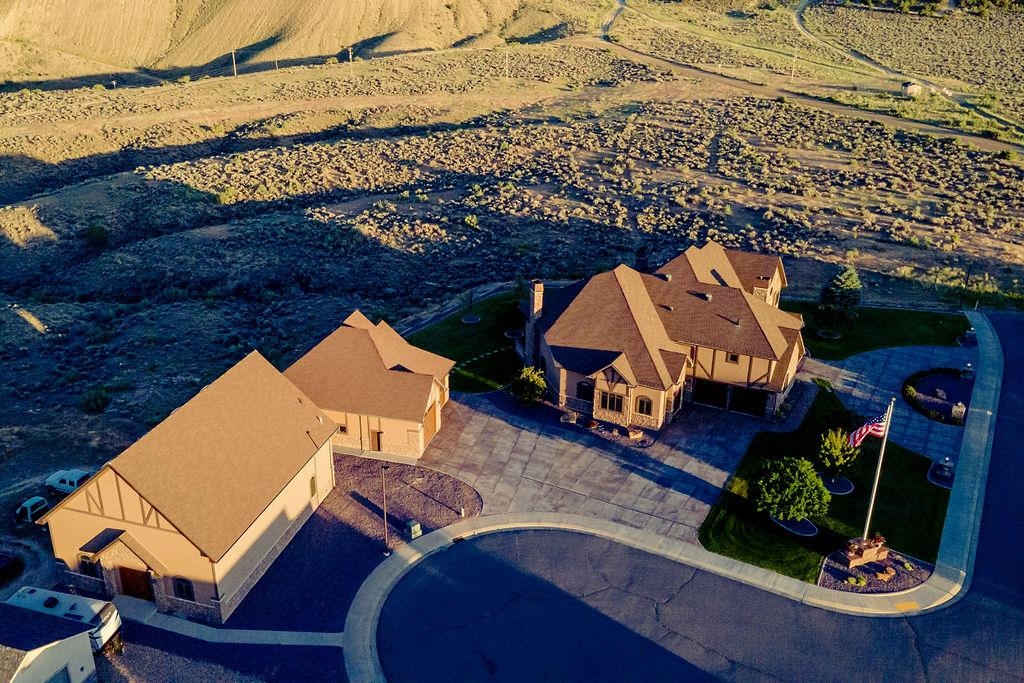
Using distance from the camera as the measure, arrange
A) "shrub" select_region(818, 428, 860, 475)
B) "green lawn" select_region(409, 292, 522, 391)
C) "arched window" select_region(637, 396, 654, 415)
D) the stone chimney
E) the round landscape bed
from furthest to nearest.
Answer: "green lawn" select_region(409, 292, 522, 391)
the stone chimney
the round landscape bed
"arched window" select_region(637, 396, 654, 415)
"shrub" select_region(818, 428, 860, 475)

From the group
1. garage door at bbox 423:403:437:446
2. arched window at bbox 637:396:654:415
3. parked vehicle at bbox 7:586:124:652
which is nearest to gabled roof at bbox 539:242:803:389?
arched window at bbox 637:396:654:415

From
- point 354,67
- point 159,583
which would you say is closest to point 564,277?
point 159,583

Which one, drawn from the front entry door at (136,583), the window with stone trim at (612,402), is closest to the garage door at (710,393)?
the window with stone trim at (612,402)

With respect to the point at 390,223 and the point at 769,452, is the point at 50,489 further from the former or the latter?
the point at 390,223

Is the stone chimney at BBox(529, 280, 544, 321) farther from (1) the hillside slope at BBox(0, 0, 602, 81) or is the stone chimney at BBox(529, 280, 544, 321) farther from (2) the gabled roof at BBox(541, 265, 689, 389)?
(1) the hillside slope at BBox(0, 0, 602, 81)

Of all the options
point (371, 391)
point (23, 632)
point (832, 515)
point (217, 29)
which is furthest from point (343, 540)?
point (217, 29)
